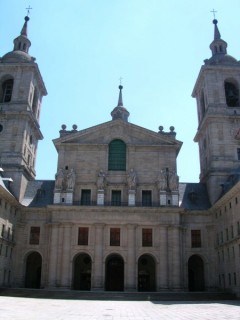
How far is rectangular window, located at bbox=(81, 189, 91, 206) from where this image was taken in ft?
168

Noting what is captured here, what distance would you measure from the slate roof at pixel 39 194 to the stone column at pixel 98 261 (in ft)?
29.9

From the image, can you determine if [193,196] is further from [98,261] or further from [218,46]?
[218,46]

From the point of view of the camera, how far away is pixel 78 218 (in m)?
49.3

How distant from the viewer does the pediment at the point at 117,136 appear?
54.0 m

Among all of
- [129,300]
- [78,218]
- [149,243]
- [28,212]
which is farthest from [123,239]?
[28,212]

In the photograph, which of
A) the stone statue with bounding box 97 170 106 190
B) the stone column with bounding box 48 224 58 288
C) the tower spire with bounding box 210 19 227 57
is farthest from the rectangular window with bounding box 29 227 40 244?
the tower spire with bounding box 210 19 227 57

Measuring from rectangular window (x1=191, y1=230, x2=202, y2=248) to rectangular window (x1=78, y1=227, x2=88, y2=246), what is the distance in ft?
46.6

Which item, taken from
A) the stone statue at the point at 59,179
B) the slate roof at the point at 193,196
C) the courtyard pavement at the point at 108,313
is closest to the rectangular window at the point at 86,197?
the stone statue at the point at 59,179

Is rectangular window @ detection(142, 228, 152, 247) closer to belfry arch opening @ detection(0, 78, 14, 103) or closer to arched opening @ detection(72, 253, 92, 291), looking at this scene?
arched opening @ detection(72, 253, 92, 291)

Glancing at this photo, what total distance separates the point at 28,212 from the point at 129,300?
787 inches

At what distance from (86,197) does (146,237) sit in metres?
9.76

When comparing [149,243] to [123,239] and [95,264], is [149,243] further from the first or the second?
[95,264]

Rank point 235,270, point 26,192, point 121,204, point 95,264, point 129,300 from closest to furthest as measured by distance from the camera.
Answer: point 129,300 < point 235,270 < point 95,264 < point 121,204 < point 26,192

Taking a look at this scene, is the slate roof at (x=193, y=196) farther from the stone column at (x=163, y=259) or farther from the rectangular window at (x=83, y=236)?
the rectangular window at (x=83, y=236)
